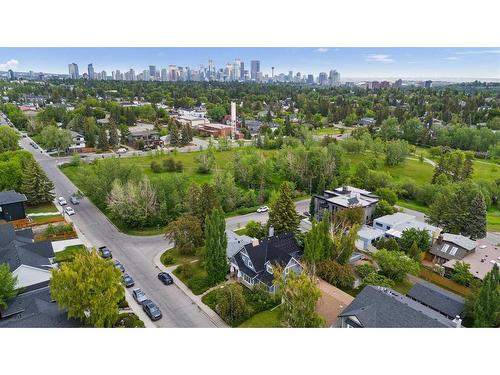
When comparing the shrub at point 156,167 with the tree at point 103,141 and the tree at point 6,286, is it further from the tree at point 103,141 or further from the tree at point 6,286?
the tree at point 6,286

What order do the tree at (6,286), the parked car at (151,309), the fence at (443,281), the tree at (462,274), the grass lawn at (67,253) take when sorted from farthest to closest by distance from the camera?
the grass lawn at (67,253)
the tree at (462,274)
the fence at (443,281)
the parked car at (151,309)
the tree at (6,286)

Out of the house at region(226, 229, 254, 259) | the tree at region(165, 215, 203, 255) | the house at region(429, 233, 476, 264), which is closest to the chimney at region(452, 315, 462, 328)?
the house at region(429, 233, 476, 264)

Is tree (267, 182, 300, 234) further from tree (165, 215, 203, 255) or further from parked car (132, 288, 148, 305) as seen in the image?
parked car (132, 288, 148, 305)

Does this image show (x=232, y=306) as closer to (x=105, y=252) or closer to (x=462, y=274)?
(x=105, y=252)

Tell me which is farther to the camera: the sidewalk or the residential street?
the residential street

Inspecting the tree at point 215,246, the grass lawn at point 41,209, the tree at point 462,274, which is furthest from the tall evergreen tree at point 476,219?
the grass lawn at point 41,209

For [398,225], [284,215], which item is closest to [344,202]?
[398,225]
